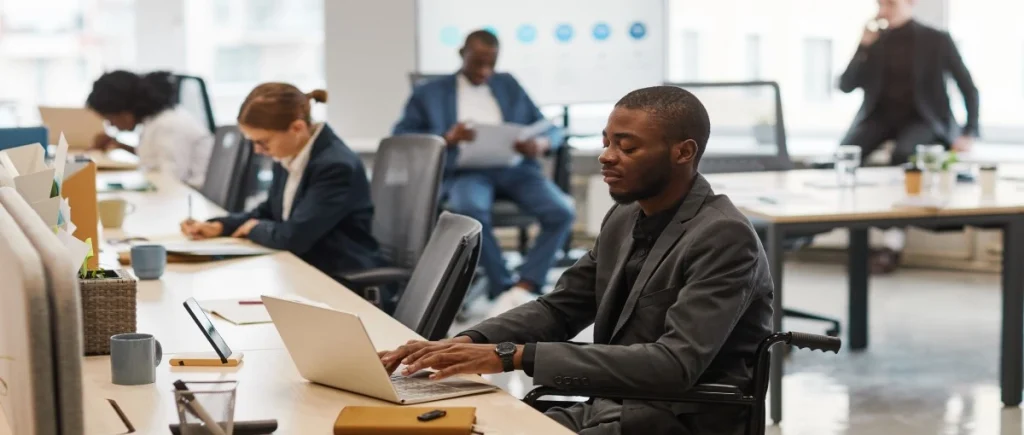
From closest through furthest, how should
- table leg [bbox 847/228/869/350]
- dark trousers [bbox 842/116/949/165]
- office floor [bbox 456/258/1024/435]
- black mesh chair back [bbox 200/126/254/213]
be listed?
office floor [bbox 456/258/1024/435] → table leg [bbox 847/228/869/350] → black mesh chair back [bbox 200/126/254/213] → dark trousers [bbox 842/116/949/165]

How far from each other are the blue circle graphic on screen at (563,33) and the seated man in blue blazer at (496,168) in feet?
3.25

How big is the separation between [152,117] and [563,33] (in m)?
2.19

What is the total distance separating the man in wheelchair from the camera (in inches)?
79.5

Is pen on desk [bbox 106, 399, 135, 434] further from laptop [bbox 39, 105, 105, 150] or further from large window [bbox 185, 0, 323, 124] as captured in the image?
large window [bbox 185, 0, 323, 124]

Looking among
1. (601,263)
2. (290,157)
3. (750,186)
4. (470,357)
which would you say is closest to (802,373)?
(750,186)

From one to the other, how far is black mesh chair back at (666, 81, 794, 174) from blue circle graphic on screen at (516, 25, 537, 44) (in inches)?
70.3

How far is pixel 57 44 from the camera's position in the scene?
791 cm

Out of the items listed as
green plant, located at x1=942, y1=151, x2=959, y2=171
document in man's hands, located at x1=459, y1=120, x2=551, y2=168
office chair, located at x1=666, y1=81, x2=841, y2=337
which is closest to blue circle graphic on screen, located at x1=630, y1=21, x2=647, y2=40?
document in man's hands, located at x1=459, y1=120, x2=551, y2=168

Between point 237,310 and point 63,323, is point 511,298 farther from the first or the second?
point 63,323

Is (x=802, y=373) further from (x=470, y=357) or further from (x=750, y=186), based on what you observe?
(x=470, y=357)

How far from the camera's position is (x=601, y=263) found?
2.34 metres

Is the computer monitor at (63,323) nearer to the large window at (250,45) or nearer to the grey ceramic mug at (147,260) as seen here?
the grey ceramic mug at (147,260)

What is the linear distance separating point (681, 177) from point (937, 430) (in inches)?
79.8

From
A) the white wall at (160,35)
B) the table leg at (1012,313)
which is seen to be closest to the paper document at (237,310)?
the table leg at (1012,313)
